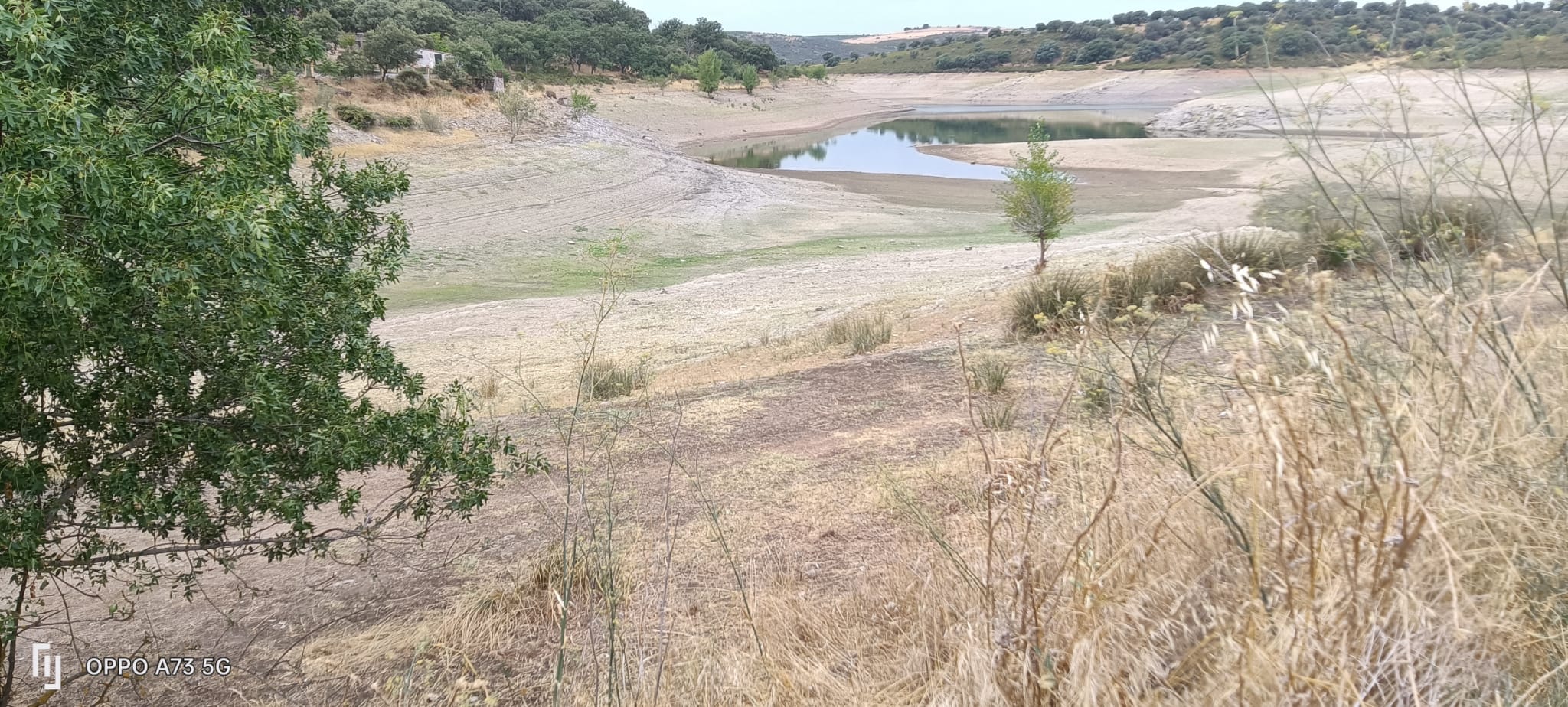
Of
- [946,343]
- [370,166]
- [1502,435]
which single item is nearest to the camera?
[1502,435]

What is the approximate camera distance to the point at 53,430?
14.0ft

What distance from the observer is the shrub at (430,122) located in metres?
36.0

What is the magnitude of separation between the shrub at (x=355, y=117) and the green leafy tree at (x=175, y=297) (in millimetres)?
31479

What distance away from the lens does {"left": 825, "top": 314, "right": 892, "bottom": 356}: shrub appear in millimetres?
11781

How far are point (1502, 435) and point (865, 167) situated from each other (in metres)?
43.6

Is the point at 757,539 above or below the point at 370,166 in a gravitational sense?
below

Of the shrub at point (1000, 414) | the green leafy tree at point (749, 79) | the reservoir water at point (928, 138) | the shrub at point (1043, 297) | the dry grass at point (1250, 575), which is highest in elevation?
the green leafy tree at point (749, 79)

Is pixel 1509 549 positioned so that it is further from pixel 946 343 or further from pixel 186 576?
pixel 946 343

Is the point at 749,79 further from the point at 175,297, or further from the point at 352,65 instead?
the point at 175,297

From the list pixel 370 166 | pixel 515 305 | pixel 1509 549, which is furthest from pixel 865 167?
pixel 1509 549

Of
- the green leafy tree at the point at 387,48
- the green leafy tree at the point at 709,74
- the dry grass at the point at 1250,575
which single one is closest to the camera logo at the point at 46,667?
the dry grass at the point at 1250,575

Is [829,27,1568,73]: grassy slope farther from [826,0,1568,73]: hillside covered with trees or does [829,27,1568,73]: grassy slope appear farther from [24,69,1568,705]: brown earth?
[826,0,1568,73]: hillside covered with trees

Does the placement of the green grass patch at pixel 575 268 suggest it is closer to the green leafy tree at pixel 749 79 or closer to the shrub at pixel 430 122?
the shrub at pixel 430 122

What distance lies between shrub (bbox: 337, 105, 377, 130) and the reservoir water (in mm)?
17339
